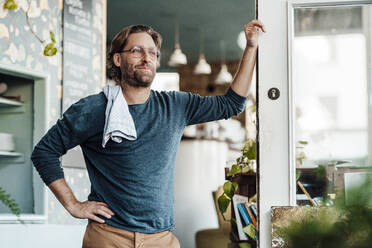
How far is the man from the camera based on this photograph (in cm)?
187

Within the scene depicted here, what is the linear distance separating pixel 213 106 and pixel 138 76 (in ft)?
1.01

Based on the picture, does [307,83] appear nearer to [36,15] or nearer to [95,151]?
[95,151]

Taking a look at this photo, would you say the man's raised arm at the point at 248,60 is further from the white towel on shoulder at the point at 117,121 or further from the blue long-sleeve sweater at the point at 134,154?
the white towel on shoulder at the point at 117,121

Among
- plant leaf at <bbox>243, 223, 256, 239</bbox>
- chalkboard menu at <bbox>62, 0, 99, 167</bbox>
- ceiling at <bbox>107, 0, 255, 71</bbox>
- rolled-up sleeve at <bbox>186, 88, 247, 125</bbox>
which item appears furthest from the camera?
ceiling at <bbox>107, 0, 255, 71</bbox>

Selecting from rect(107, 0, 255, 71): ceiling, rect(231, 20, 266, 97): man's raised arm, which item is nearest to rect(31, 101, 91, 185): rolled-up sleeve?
rect(231, 20, 266, 97): man's raised arm

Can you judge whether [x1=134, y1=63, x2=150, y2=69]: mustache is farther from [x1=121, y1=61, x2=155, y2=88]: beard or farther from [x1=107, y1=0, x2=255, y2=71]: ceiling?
[x1=107, y1=0, x2=255, y2=71]: ceiling

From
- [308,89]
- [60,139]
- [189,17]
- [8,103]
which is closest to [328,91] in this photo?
[308,89]

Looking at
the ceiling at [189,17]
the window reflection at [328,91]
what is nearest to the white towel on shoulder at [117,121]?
the window reflection at [328,91]

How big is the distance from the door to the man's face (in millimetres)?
429

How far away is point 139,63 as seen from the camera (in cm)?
202

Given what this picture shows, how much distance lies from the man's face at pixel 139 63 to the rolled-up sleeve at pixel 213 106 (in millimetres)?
187

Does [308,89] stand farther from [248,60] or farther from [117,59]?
[117,59]

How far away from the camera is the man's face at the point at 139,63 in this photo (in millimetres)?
1986

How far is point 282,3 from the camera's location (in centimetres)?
186
